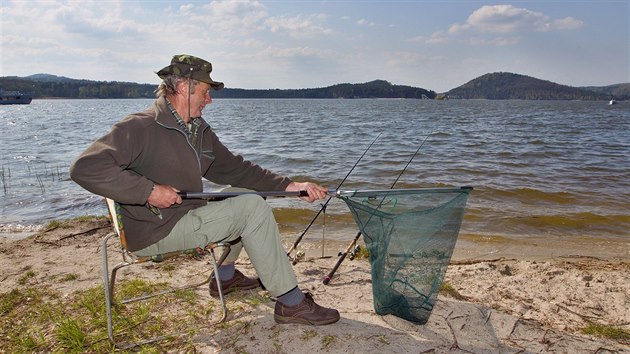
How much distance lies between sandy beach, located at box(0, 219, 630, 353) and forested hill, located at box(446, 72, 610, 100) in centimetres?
17184

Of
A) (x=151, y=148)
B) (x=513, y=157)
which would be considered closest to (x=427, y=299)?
(x=151, y=148)

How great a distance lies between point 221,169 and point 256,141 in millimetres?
18886

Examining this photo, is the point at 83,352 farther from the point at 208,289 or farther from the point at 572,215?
the point at 572,215

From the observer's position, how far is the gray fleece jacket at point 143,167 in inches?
117

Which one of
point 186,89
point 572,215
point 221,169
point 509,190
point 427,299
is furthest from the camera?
point 509,190

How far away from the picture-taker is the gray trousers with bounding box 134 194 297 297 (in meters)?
3.46

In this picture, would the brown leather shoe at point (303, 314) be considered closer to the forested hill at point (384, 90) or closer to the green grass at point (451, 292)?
the green grass at point (451, 292)

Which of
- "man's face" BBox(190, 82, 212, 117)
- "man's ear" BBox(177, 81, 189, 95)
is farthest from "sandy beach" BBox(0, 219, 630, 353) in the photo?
"man's ear" BBox(177, 81, 189, 95)

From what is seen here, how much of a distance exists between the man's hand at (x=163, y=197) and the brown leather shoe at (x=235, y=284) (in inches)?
56.2

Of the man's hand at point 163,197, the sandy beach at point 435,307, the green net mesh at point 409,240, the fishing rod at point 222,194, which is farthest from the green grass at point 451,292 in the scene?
the man's hand at point 163,197

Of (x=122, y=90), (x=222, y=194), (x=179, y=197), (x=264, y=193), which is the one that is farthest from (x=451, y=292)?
(x=122, y=90)

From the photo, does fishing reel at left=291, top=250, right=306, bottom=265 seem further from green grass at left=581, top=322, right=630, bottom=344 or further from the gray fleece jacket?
green grass at left=581, top=322, right=630, bottom=344

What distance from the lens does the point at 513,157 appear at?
1631 centimetres

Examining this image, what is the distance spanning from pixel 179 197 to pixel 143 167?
379mm
